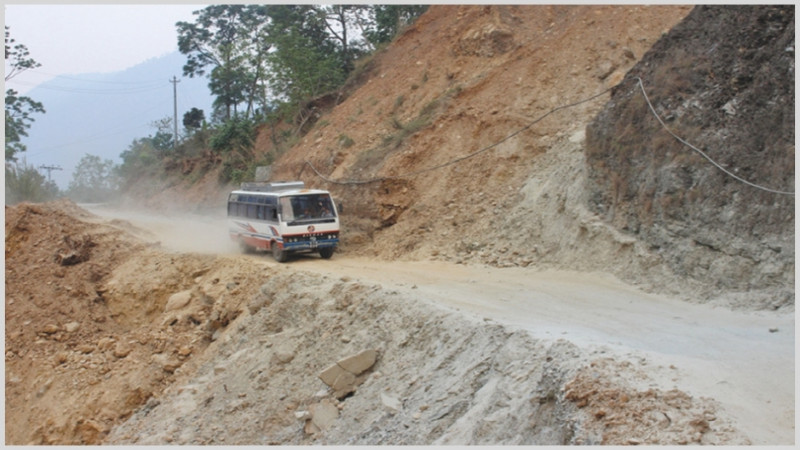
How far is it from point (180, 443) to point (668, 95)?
481 inches

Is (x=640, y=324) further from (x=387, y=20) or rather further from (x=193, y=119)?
(x=193, y=119)

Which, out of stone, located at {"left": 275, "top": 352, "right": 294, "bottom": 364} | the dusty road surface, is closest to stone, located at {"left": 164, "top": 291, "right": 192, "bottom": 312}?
the dusty road surface

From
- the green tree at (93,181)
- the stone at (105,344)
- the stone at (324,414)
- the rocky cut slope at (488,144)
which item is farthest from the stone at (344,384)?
the green tree at (93,181)

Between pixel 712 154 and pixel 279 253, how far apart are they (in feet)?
37.7

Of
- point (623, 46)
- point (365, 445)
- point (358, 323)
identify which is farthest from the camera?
point (623, 46)

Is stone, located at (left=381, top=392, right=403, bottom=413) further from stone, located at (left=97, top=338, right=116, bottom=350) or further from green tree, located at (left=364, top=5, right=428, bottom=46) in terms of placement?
green tree, located at (left=364, top=5, right=428, bottom=46)

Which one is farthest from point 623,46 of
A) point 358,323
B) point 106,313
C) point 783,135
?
point 106,313

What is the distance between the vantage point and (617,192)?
1644 centimetres

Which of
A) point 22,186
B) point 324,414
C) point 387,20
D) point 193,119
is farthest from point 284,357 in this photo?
point 193,119

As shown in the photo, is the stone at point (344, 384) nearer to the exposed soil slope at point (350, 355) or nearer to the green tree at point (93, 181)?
the exposed soil slope at point (350, 355)

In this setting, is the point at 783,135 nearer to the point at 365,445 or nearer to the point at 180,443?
the point at 365,445

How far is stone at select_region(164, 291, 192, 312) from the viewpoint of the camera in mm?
18875

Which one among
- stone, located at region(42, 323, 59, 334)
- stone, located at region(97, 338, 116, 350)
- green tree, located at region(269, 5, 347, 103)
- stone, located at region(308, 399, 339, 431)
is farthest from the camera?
green tree, located at region(269, 5, 347, 103)

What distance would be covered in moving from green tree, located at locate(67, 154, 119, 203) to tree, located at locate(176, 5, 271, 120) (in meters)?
10.3
